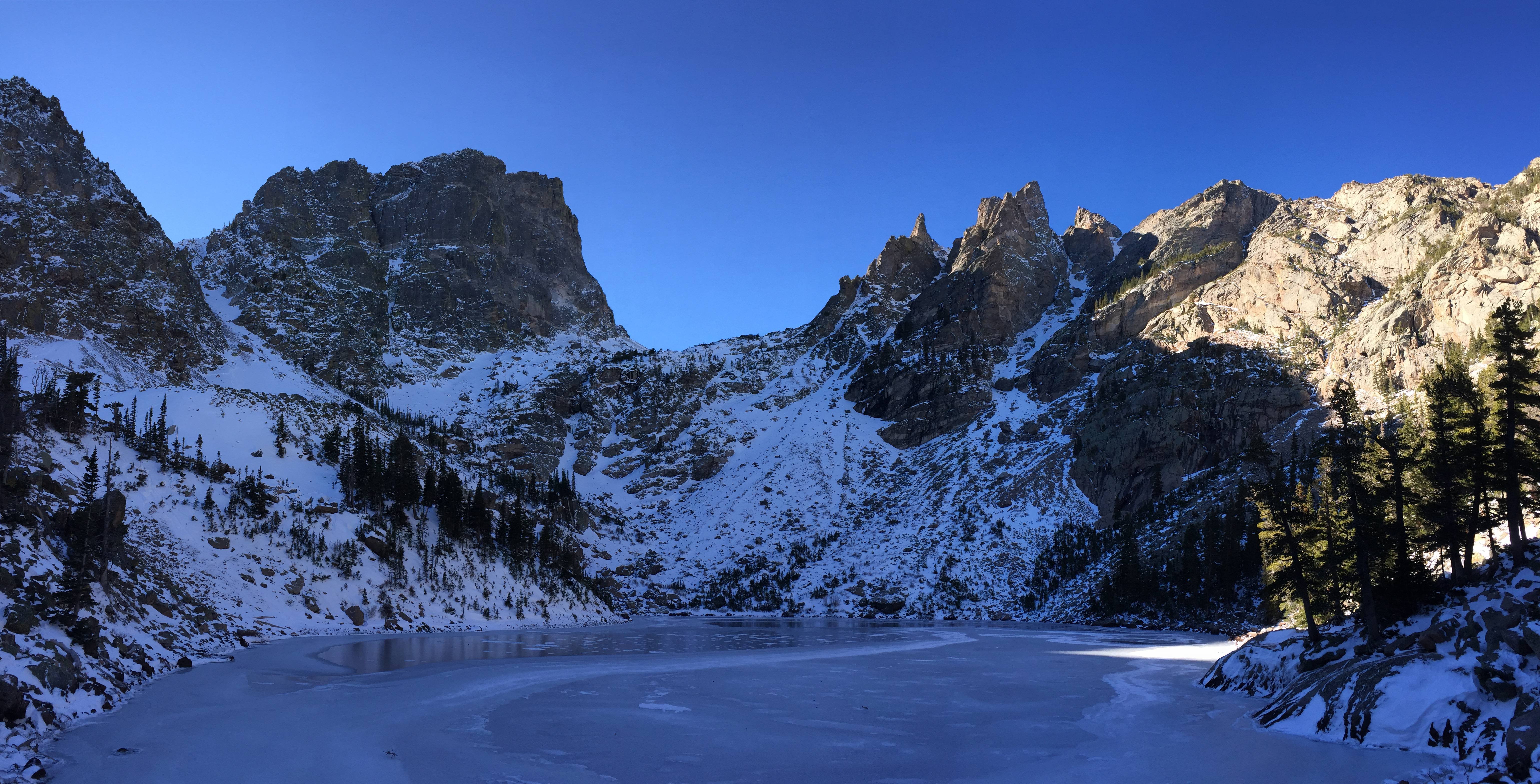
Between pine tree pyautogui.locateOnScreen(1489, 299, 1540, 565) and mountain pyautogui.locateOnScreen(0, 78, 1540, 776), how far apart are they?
22.1 feet

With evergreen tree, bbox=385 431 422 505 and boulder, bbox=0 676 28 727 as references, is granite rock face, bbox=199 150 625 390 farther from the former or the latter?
boulder, bbox=0 676 28 727

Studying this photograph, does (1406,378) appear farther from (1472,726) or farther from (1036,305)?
(1472,726)

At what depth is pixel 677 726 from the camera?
723 inches

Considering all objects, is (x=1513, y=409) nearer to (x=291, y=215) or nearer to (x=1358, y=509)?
(x=1358, y=509)

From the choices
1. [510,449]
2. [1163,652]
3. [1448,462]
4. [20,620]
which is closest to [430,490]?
[20,620]

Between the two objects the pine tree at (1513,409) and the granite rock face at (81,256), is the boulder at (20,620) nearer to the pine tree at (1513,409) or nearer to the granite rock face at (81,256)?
the pine tree at (1513,409)

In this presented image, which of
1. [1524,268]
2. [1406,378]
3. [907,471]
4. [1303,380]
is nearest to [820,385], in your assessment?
[907,471]

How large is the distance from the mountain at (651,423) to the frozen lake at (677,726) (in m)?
3.19

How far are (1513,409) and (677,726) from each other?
93.4 feet

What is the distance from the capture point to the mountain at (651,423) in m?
45.2

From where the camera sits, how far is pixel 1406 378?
304 ft

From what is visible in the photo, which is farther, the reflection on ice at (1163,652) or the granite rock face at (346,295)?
the granite rock face at (346,295)

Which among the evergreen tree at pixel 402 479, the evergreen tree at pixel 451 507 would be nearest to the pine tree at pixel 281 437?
the evergreen tree at pixel 402 479

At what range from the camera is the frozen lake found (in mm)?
13406
